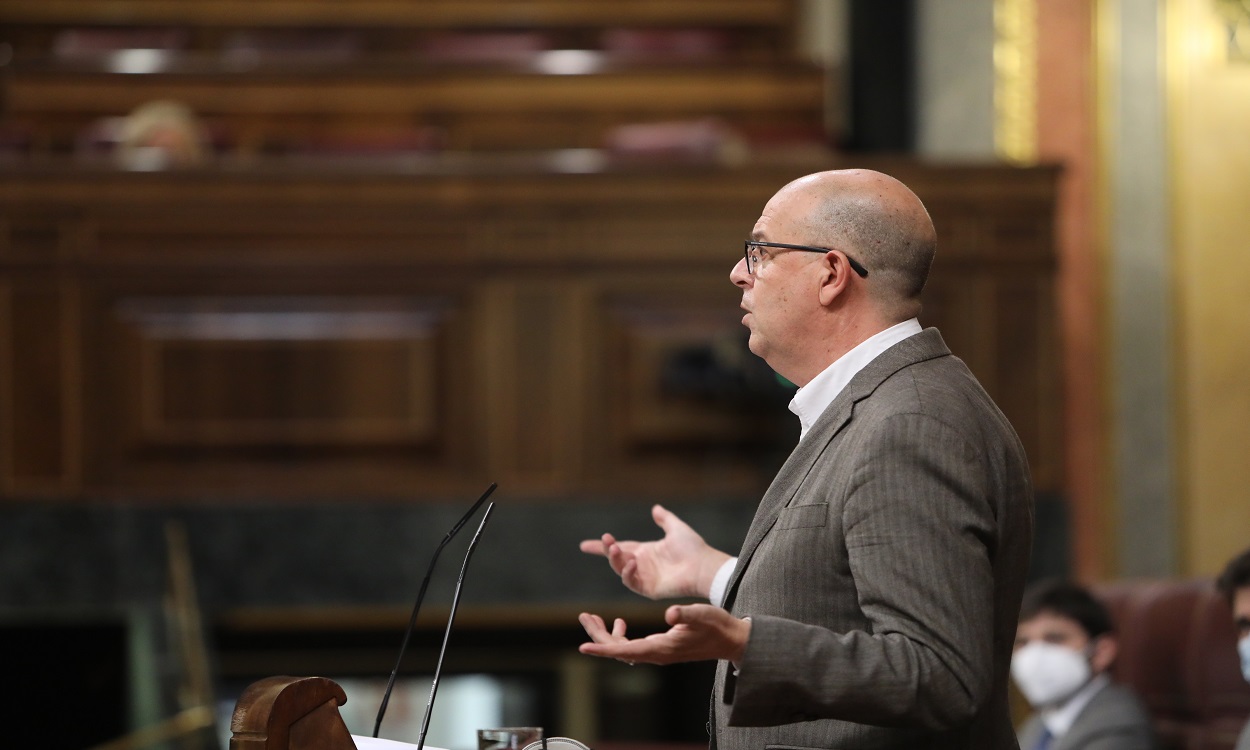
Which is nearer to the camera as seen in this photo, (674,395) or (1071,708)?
(1071,708)

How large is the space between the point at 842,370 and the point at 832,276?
0.31 ft

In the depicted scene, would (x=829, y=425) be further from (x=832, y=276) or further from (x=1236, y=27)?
(x=1236, y=27)

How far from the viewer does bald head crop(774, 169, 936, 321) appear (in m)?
1.44

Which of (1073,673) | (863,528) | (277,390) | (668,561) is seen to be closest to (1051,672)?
(1073,673)

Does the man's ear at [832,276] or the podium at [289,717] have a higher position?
the man's ear at [832,276]

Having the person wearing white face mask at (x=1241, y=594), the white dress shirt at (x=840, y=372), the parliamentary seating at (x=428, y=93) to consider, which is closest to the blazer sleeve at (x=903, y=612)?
the white dress shirt at (x=840, y=372)

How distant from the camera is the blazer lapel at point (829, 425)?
1.43m

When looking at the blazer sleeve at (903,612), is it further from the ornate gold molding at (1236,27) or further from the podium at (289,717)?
the ornate gold molding at (1236,27)

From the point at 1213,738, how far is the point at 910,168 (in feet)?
6.94

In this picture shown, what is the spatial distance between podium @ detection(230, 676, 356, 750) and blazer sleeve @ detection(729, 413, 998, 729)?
367 millimetres

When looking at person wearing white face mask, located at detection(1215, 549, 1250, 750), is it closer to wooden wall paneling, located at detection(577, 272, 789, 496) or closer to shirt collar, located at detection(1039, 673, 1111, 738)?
shirt collar, located at detection(1039, 673, 1111, 738)

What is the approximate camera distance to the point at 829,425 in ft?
4.75

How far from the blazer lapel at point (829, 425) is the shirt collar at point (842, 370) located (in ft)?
0.04

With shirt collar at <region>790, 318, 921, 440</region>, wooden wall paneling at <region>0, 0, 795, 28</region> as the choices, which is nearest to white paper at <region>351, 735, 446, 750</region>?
shirt collar at <region>790, 318, 921, 440</region>
